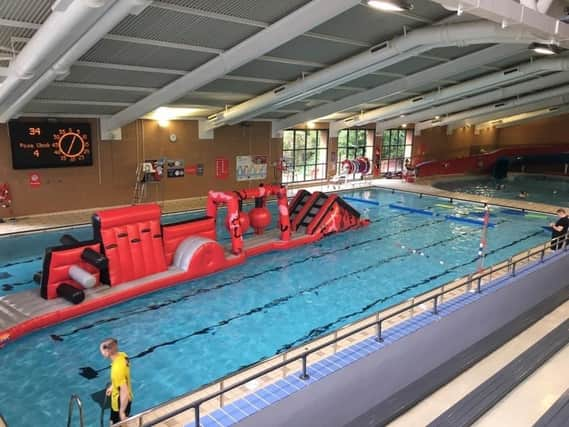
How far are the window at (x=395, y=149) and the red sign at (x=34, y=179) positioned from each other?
57.4 ft

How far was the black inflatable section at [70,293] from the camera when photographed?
281 inches

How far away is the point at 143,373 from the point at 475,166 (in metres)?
26.5

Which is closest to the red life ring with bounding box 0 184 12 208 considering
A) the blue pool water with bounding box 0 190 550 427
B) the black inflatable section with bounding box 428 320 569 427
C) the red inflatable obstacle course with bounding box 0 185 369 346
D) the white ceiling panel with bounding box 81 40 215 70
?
the blue pool water with bounding box 0 190 550 427

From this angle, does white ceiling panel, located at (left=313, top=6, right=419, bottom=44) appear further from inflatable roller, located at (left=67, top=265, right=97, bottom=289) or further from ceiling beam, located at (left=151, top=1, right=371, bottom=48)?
inflatable roller, located at (left=67, top=265, right=97, bottom=289)

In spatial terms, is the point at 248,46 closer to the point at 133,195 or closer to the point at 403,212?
the point at 133,195

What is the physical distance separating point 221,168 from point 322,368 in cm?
1320

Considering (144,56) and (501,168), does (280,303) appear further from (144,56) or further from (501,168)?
(501,168)

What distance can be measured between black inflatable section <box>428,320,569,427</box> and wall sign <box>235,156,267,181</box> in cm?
1296

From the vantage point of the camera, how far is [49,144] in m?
12.8

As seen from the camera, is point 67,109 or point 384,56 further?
point 67,109

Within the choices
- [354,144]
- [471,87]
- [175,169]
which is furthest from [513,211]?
[175,169]

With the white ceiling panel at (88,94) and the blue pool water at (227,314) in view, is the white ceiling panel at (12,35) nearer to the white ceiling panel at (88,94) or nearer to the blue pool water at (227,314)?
the white ceiling panel at (88,94)

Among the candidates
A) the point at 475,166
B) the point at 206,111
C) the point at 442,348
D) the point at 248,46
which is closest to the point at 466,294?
the point at 442,348

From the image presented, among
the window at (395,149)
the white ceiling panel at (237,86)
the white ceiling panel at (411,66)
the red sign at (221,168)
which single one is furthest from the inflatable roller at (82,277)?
the window at (395,149)
